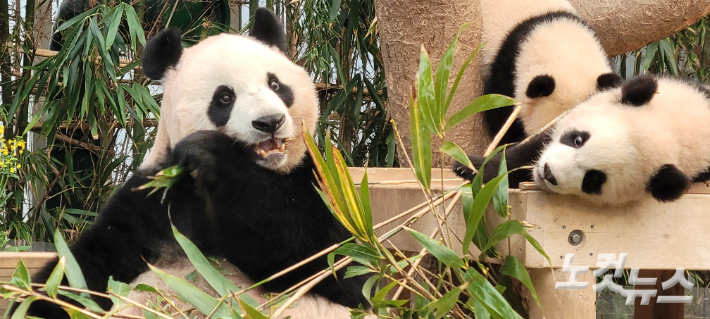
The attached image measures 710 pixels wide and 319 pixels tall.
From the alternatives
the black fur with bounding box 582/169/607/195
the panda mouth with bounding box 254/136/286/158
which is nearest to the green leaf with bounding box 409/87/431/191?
the panda mouth with bounding box 254/136/286/158

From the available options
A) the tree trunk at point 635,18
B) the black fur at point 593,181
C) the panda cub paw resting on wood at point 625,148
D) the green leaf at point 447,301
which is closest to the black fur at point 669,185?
the panda cub paw resting on wood at point 625,148

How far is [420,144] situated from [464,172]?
0.54 metres

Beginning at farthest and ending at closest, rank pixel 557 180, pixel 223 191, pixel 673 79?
pixel 673 79, pixel 557 180, pixel 223 191

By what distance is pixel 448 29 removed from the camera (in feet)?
6.79

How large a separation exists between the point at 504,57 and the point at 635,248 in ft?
4.14

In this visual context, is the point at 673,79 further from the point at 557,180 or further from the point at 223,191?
the point at 223,191

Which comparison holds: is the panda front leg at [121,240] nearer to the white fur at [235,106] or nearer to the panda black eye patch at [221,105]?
the white fur at [235,106]

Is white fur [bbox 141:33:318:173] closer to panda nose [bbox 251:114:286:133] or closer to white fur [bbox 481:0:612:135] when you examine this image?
panda nose [bbox 251:114:286:133]

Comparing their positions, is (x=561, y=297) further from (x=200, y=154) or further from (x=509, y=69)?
(x=509, y=69)

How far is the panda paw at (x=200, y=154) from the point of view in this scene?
1.27 metres

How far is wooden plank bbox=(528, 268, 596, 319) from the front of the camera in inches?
51.4

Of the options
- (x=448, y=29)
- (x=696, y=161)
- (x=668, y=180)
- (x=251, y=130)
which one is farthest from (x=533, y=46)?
(x=251, y=130)

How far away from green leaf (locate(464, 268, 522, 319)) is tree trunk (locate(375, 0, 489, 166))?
106 centimetres

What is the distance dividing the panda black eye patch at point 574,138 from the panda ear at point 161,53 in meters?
0.94
